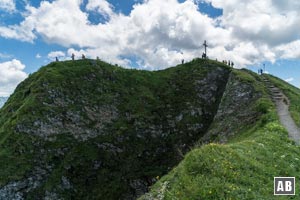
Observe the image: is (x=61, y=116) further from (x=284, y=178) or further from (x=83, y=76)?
(x=284, y=178)

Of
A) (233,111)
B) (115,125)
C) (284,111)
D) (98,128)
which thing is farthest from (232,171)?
(233,111)

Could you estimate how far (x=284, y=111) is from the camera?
50.9 metres

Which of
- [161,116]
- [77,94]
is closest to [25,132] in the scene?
[77,94]

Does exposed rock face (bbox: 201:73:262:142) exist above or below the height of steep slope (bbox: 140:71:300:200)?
above

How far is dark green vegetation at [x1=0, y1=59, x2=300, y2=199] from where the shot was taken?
47281mm

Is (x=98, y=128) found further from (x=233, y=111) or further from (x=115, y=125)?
(x=233, y=111)

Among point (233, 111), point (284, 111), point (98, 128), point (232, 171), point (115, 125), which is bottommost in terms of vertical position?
point (232, 171)

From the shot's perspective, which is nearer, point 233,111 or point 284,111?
point 284,111

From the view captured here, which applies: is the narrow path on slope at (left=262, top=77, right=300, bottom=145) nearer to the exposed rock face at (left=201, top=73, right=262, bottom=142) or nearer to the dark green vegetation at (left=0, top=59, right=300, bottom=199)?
the dark green vegetation at (left=0, top=59, right=300, bottom=199)

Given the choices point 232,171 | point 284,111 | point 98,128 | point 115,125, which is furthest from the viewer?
point 115,125

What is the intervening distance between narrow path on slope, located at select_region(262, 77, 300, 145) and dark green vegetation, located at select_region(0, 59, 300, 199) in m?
1.75

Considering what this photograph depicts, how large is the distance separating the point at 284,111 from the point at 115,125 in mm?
29395

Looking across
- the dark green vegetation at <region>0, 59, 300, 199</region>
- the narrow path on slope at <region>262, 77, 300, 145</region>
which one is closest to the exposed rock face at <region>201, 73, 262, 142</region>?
the dark green vegetation at <region>0, 59, 300, 199</region>

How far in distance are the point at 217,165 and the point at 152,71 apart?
59.6 meters
